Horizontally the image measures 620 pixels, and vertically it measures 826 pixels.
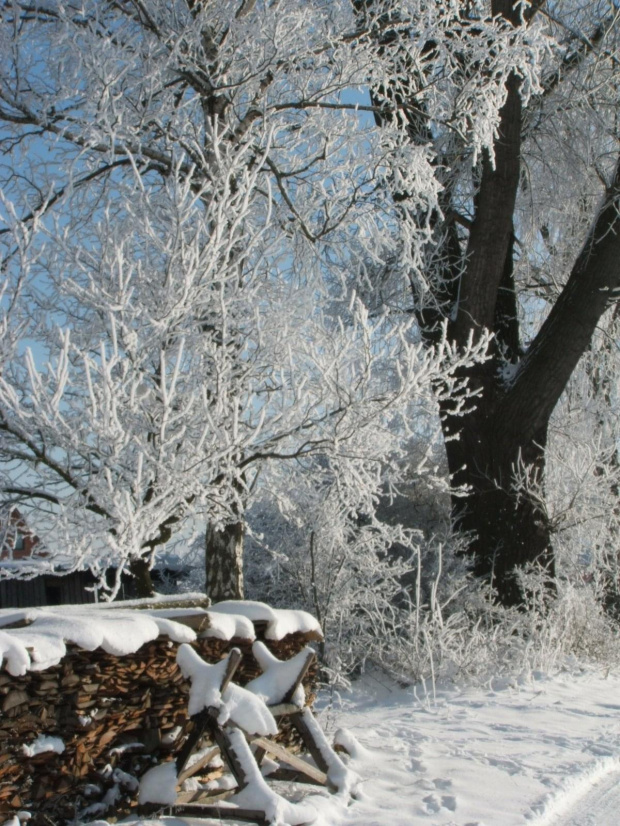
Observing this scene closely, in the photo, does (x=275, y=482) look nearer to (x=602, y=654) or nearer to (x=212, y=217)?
(x=212, y=217)

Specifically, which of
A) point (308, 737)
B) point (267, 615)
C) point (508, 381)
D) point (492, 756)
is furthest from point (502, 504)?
point (308, 737)

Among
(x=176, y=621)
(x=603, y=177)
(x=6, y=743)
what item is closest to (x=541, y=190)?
(x=603, y=177)

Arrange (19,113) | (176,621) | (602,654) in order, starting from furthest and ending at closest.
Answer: (602,654) < (19,113) < (176,621)

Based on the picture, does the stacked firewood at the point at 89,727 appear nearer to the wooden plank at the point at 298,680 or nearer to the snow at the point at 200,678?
the snow at the point at 200,678

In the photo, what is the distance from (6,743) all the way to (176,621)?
120 cm

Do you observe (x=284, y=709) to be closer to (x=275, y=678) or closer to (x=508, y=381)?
(x=275, y=678)

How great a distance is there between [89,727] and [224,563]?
3.26m

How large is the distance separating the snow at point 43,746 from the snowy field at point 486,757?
606mm

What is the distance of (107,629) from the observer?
4258 mm

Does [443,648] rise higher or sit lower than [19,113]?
lower

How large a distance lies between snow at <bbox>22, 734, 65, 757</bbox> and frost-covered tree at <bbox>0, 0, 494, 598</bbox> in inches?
55.9

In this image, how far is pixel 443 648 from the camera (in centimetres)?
837

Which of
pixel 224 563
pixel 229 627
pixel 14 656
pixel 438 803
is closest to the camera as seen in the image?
pixel 14 656

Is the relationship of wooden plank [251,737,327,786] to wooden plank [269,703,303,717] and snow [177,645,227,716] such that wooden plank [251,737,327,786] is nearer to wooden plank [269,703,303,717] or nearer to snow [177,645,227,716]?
wooden plank [269,703,303,717]
